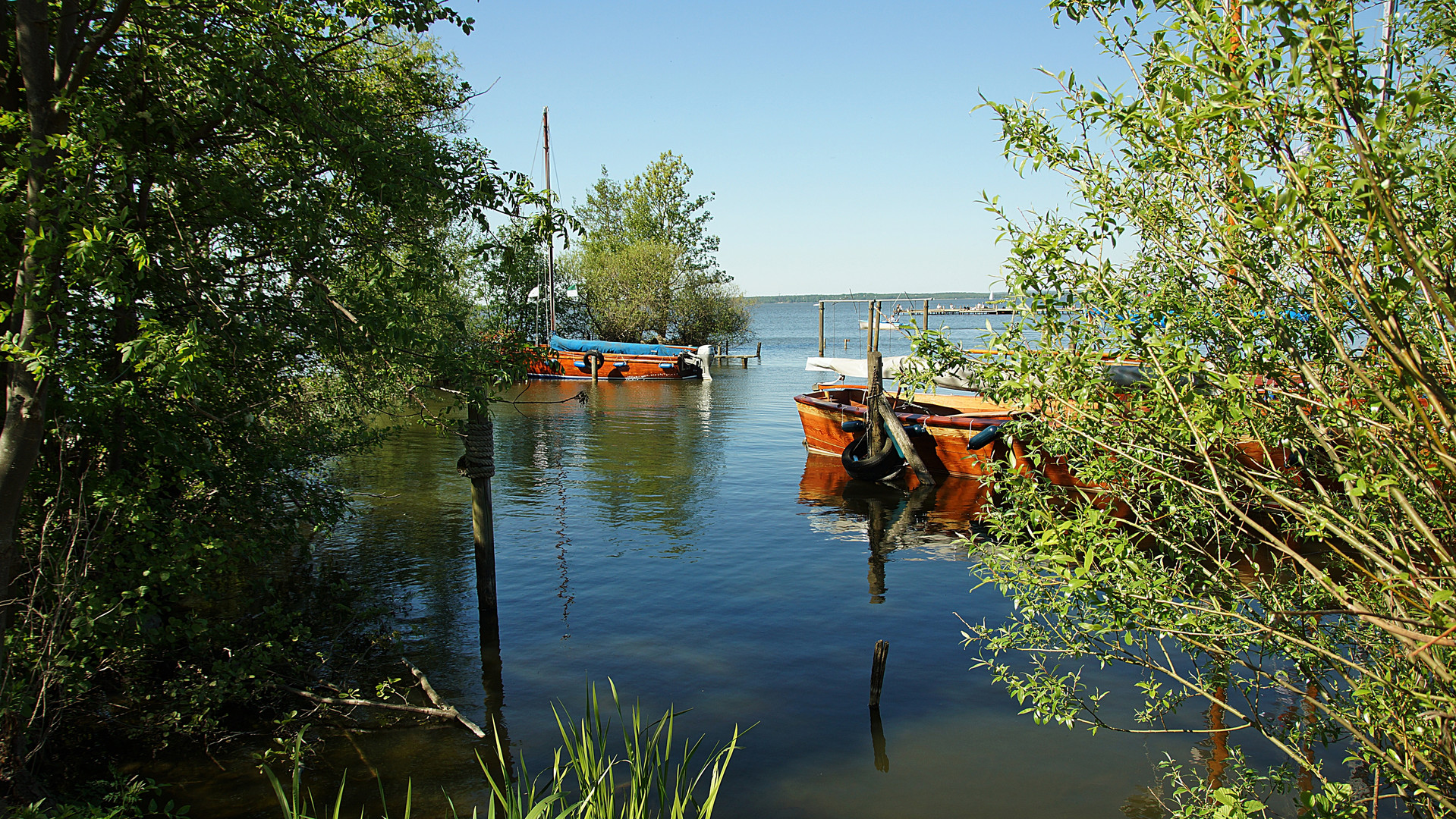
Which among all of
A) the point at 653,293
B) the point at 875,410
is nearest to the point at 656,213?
the point at 653,293

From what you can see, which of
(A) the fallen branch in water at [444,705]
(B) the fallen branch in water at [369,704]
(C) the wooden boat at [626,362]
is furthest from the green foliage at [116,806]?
(C) the wooden boat at [626,362]

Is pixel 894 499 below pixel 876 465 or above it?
below

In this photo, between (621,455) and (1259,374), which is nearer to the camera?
(1259,374)

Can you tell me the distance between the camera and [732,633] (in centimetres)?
929

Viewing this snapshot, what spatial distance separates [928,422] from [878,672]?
1039cm

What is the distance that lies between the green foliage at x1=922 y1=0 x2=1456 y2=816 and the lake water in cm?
282

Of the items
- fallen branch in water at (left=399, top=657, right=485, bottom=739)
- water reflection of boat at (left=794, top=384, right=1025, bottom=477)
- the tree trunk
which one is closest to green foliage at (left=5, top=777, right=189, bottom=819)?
the tree trunk

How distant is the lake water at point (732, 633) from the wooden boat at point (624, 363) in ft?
60.4

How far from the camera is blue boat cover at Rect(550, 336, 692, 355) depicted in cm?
3781

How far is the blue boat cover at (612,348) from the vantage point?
124 ft

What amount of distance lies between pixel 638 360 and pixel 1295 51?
35796 millimetres

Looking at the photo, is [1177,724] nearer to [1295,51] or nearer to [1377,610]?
[1377,610]

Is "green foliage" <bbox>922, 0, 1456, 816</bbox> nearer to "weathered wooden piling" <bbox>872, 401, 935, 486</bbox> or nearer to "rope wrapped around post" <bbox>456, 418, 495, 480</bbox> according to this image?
"rope wrapped around post" <bbox>456, 418, 495, 480</bbox>

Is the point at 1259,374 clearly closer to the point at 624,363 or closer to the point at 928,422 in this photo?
the point at 928,422
